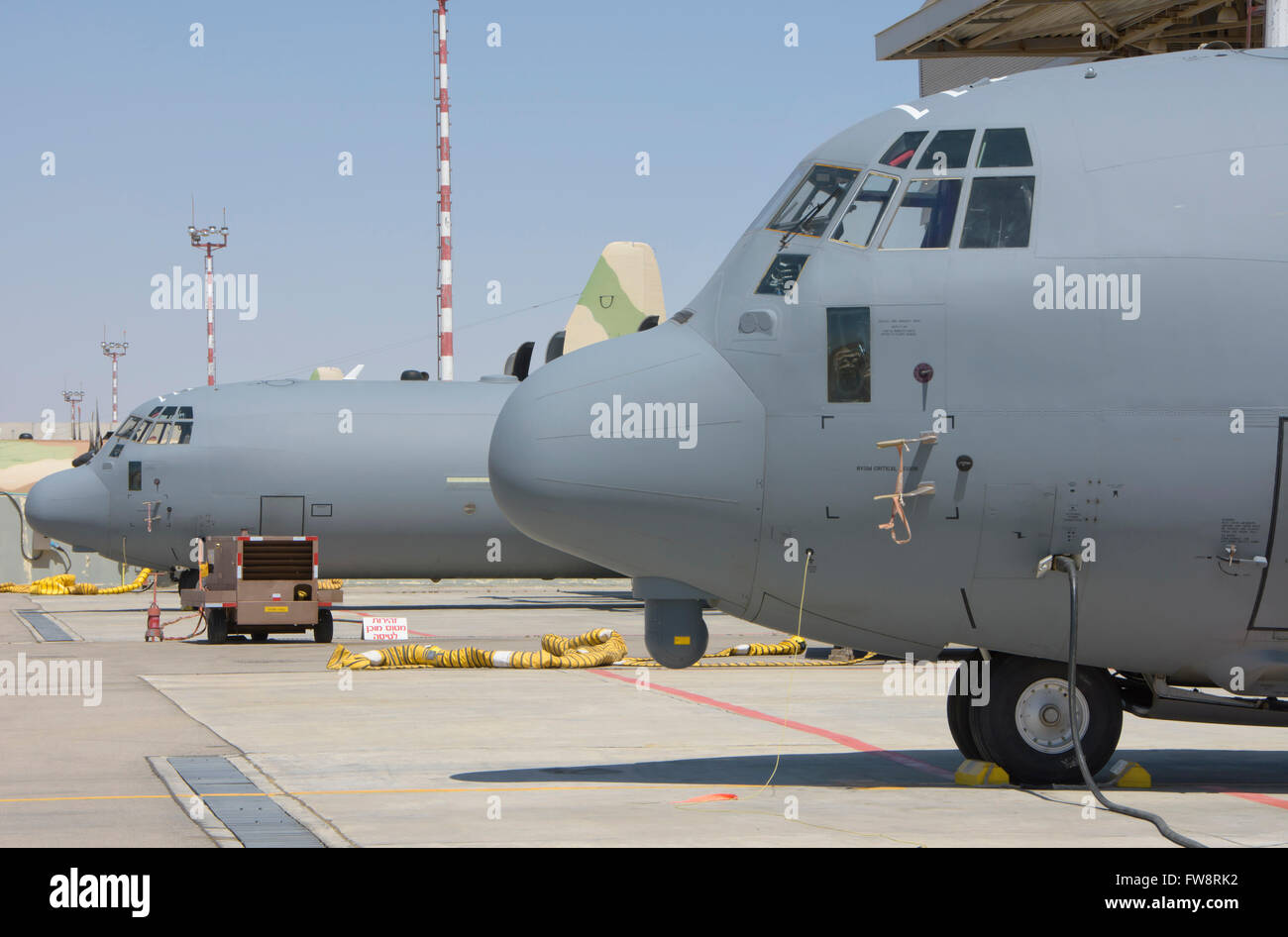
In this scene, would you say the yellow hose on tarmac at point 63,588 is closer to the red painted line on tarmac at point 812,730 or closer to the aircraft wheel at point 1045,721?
the red painted line on tarmac at point 812,730

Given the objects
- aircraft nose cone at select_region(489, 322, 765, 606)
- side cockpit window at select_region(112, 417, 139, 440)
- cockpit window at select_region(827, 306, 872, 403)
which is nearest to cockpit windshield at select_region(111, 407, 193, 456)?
side cockpit window at select_region(112, 417, 139, 440)

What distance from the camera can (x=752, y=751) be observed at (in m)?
13.5

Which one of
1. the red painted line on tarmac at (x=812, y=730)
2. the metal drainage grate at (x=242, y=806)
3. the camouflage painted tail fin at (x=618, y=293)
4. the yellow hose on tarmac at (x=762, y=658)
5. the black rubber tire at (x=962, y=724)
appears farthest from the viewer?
the camouflage painted tail fin at (x=618, y=293)

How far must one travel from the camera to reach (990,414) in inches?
408

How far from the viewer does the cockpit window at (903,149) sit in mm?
10727

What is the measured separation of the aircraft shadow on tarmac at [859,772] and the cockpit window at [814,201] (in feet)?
13.9

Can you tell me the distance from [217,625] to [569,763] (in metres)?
15.9

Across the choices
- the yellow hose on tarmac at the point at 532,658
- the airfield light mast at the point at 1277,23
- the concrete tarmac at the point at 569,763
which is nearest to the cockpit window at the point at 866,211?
the concrete tarmac at the point at 569,763

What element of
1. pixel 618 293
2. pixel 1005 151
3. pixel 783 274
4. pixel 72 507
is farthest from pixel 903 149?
pixel 618 293

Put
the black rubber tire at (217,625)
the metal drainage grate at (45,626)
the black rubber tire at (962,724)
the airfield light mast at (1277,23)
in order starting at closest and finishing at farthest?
the black rubber tire at (962,724)
the airfield light mast at (1277,23)
the black rubber tire at (217,625)
the metal drainage grate at (45,626)
